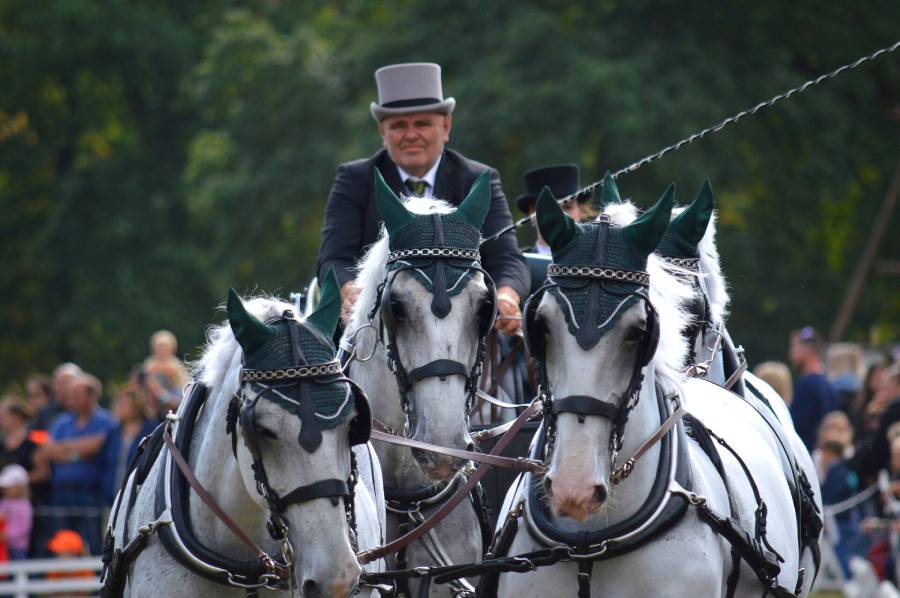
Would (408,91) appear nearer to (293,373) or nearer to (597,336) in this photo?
(293,373)

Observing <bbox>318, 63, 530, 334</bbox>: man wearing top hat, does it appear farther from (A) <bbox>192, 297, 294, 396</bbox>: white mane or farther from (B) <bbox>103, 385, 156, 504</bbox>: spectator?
(B) <bbox>103, 385, 156, 504</bbox>: spectator

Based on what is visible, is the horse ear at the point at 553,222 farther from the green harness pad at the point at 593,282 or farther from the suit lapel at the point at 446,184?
the suit lapel at the point at 446,184

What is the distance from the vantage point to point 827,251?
81.6 ft

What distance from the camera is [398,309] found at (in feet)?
19.5

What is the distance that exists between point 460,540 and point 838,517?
315 inches

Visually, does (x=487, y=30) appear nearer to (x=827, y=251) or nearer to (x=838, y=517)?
(x=827, y=251)

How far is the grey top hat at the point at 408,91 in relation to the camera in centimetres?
747

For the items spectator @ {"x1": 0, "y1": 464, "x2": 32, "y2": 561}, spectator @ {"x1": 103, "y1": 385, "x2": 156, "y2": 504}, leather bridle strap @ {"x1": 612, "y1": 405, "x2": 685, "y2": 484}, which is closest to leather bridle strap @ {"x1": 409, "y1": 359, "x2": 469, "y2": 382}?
leather bridle strap @ {"x1": 612, "y1": 405, "x2": 685, "y2": 484}

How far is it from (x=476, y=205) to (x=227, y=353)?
53.2 inches

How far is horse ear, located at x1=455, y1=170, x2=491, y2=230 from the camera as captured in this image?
246 inches

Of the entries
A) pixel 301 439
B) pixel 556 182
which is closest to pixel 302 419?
pixel 301 439

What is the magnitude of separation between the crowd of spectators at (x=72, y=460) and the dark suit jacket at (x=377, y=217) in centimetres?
578

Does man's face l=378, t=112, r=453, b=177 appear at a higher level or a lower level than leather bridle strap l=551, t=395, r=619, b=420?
higher

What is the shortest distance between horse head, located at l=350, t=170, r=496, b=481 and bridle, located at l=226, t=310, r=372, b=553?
2.08 ft
